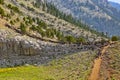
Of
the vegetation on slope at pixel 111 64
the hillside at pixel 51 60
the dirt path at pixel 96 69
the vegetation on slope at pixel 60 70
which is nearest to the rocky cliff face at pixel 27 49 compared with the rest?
the hillside at pixel 51 60

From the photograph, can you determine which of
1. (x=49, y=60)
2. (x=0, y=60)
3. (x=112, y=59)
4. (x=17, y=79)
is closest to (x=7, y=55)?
(x=0, y=60)

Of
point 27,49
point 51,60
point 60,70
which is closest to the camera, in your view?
point 60,70

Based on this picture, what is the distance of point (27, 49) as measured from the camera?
9200 cm

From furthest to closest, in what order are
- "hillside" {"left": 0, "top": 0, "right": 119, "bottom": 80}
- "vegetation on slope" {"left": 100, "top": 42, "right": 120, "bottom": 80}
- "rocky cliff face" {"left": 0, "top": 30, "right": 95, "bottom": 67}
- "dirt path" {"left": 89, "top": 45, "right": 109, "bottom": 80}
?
1. "rocky cliff face" {"left": 0, "top": 30, "right": 95, "bottom": 67}
2. "hillside" {"left": 0, "top": 0, "right": 119, "bottom": 80}
3. "vegetation on slope" {"left": 100, "top": 42, "right": 120, "bottom": 80}
4. "dirt path" {"left": 89, "top": 45, "right": 109, "bottom": 80}

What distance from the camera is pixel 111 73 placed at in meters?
57.3

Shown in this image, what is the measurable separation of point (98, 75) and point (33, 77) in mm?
11167

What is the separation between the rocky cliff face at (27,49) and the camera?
8250cm

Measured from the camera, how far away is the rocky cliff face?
82500mm

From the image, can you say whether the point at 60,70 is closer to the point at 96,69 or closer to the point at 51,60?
the point at 96,69

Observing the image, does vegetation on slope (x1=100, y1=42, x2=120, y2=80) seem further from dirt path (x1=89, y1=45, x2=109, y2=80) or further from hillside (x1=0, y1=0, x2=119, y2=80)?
dirt path (x1=89, y1=45, x2=109, y2=80)

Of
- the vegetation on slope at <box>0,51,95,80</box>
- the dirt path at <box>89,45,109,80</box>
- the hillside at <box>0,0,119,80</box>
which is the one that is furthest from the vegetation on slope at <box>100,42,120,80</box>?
the vegetation on slope at <box>0,51,95,80</box>

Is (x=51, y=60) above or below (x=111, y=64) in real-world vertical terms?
below

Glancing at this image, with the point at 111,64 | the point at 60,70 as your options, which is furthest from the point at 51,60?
the point at 111,64

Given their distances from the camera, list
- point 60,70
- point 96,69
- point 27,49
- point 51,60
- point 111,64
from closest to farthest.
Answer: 1. point 96,69
2. point 60,70
3. point 111,64
4. point 51,60
5. point 27,49
